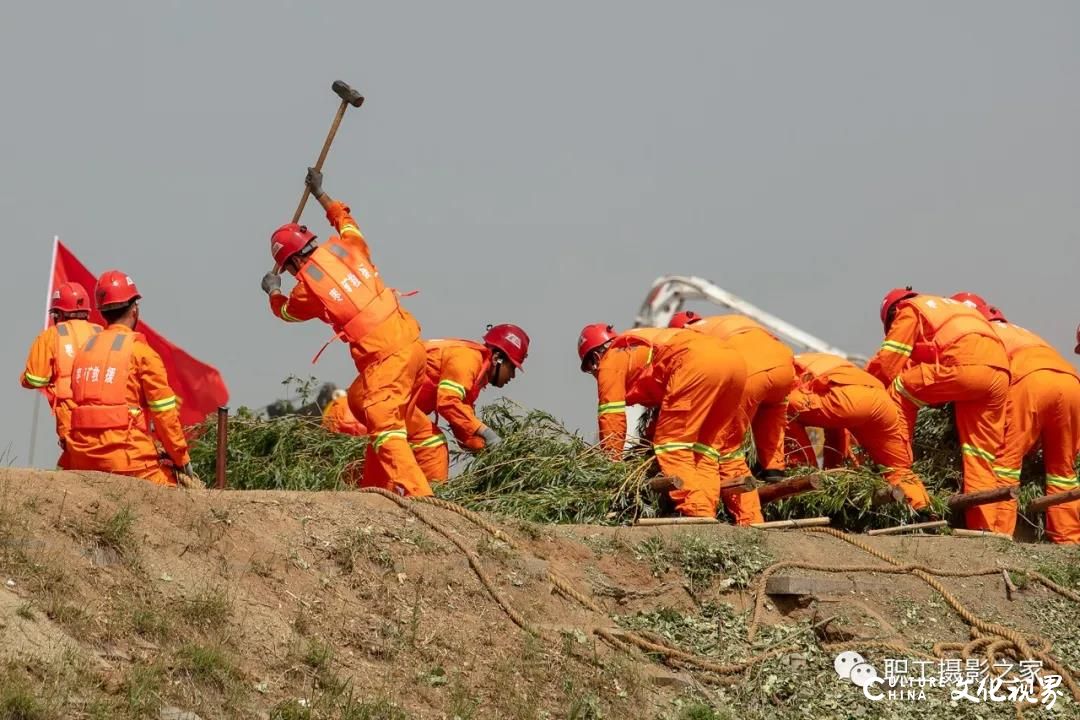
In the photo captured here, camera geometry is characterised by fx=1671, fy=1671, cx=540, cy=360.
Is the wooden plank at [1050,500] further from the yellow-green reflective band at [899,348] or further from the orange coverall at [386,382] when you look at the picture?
the orange coverall at [386,382]

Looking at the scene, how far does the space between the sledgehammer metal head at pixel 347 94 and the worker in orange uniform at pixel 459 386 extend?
82.4 inches

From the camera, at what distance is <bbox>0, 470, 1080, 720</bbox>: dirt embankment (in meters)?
7.86

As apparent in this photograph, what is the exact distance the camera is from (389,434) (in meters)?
12.0

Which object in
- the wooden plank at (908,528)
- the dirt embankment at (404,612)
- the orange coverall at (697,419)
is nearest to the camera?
the dirt embankment at (404,612)

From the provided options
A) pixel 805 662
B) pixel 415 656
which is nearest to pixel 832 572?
pixel 805 662

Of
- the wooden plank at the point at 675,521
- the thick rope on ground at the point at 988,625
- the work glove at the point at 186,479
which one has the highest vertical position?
the work glove at the point at 186,479

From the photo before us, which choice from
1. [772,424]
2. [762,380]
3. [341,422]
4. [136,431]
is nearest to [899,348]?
[772,424]

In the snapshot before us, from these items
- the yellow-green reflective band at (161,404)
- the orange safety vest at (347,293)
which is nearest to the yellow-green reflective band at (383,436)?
the orange safety vest at (347,293)

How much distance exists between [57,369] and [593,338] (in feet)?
16.0

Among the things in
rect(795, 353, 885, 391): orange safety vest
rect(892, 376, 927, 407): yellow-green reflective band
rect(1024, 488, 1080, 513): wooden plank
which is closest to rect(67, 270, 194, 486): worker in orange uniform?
rect(795, 353, 885, 391): orange safety vest

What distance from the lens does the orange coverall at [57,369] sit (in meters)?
11.7

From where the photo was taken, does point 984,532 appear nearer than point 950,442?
Yes

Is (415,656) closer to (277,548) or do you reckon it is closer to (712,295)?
(277,548)

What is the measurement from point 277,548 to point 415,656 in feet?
3.81
